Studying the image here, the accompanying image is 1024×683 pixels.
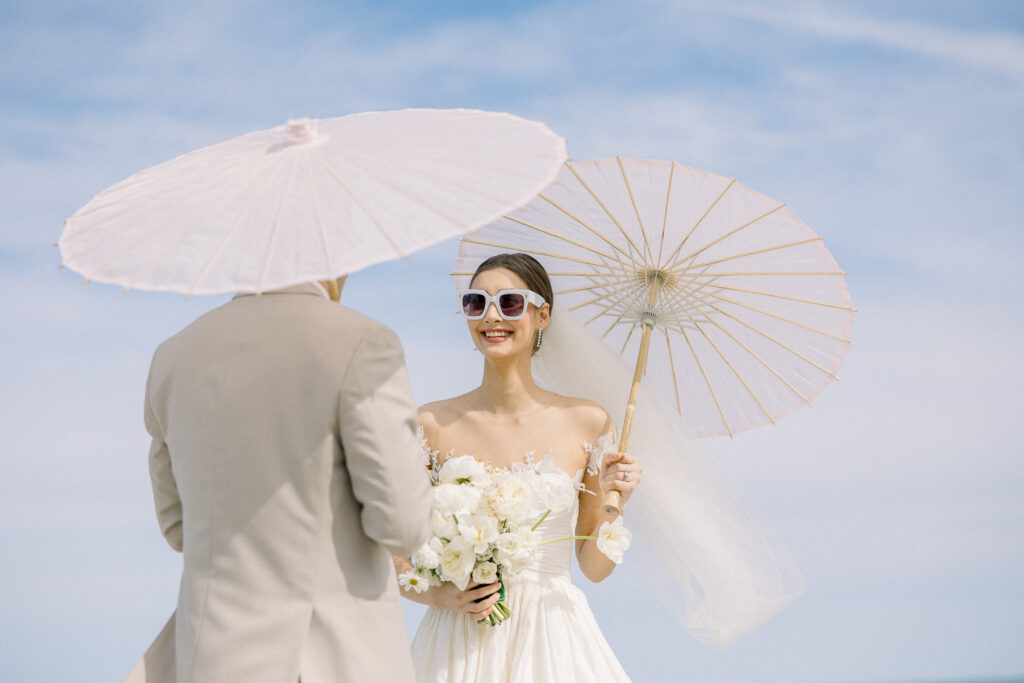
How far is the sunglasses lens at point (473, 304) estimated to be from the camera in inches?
174

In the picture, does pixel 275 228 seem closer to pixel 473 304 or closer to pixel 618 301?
pixel 473 304

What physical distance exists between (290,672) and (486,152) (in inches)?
60.7

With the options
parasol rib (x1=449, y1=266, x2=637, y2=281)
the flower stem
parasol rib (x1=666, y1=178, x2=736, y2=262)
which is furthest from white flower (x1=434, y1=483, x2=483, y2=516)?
parasol rib (x1=666, y1=178, x2=736, y2=262)

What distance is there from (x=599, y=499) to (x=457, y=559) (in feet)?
2.85

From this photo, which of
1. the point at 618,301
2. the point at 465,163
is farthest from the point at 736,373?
the point at 465,163

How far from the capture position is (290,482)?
2758mm

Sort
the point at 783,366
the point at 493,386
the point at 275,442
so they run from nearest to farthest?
the point at 275,442 → the point at 493,386 → the point at 783,366

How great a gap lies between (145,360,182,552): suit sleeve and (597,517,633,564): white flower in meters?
1.64

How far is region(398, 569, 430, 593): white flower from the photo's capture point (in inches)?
151

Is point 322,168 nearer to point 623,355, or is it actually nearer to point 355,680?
point 355,680

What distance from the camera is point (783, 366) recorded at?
5.00 metres

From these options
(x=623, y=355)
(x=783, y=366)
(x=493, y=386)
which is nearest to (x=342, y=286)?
(x=493, y=386)

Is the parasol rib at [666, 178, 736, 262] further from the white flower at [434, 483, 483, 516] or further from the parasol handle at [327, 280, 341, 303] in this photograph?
the parasol handle at [327, 280, 341, 303]

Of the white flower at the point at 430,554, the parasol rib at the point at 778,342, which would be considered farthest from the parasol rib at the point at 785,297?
the white flower at the point at 430,554
